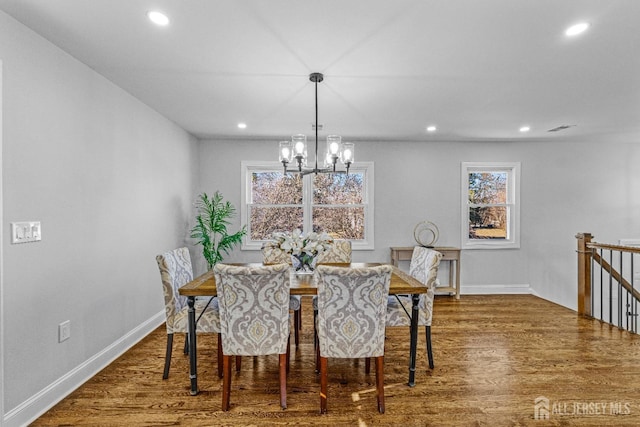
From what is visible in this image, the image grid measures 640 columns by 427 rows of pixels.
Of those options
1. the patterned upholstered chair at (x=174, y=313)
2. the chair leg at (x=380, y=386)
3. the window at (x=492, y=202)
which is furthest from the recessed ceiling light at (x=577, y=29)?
the window at (x=492, y=202)

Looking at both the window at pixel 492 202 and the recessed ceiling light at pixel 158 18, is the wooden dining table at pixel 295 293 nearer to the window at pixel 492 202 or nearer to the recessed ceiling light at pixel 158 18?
the recessed ceiling light at pixel 158 18

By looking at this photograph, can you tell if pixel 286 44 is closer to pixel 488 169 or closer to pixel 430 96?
pixel 430 96

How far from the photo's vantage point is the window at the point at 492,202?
18.7ft

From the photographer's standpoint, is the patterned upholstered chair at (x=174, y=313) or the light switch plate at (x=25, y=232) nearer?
the light switch plate at (x=25, y=232)

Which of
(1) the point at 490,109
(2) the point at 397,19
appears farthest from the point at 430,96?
(2) the point at 397,19

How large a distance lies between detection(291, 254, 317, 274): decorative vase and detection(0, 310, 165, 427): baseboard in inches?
68.3

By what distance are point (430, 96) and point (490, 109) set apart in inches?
36.1

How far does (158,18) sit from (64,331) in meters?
2.19

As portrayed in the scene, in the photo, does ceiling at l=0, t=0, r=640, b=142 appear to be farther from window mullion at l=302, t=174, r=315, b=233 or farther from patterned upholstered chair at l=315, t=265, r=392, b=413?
patterned upholstered chair at l=315, t=265, r=392, b=413

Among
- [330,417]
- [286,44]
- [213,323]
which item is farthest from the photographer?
[213,323]

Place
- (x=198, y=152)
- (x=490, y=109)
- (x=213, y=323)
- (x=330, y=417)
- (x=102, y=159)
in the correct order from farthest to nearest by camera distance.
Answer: (x=198, y=152), (x=490, y=109), (x=102, y=159), (x=213, y=323), (x=330, y=417)

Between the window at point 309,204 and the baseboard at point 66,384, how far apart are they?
2440mm

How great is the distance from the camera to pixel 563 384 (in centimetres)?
262

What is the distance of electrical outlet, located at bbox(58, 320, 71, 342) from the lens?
2432 millimetres
